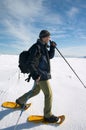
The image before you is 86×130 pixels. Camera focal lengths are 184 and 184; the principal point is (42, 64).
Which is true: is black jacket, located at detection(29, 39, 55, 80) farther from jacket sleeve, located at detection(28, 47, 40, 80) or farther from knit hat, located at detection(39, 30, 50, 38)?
knit hat, located at detection(39, 30, 50, 38)

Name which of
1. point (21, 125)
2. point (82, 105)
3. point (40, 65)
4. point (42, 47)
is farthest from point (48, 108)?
point (82, 105)

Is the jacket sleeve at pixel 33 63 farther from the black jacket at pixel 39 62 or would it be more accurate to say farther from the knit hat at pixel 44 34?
the knit hat at pixel 44 34

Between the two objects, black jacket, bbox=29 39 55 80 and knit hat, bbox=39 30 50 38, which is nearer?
black jacket, bbox=29 39 55 80

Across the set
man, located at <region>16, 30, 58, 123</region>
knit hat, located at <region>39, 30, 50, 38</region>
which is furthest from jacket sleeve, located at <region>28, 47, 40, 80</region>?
knit hat, located at <region>39, 30, 50, 38</region>

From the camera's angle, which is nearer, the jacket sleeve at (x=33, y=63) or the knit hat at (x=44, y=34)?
the jacket sleeve at (x=33, y=63)

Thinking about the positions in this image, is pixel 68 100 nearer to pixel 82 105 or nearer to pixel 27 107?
pixel 82 105

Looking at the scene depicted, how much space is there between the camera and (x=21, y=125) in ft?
15.4

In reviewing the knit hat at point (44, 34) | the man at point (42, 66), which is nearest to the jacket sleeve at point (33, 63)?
the man at point (42, 66)

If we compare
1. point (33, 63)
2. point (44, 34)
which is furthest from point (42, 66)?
point (44, 34)

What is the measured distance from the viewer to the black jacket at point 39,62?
419 centimetres

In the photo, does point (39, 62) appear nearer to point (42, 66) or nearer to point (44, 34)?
point (42, 66)

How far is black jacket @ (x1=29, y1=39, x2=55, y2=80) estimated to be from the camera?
419 centimetres

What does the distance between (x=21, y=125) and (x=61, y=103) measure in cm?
213

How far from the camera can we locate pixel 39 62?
4.43 metres
